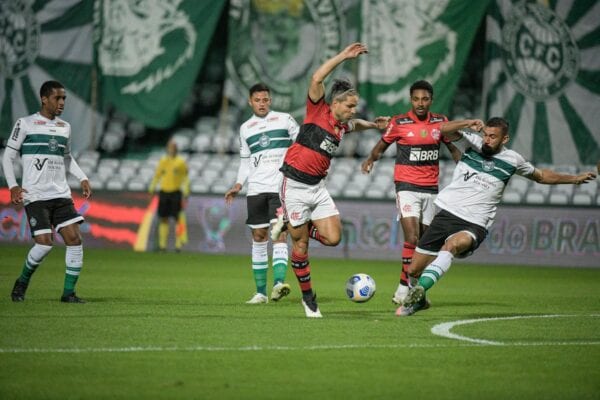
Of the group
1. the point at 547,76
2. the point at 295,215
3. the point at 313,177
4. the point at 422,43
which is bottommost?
the point at 295,215

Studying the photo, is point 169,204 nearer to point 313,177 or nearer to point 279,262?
point 279,262

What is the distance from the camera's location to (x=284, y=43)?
74.3ft

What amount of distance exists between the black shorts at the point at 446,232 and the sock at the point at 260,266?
5.98 ft

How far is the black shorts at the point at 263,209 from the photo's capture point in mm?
12064

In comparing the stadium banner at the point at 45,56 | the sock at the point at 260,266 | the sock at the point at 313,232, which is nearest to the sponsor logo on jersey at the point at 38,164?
the sock at the point at 260,266

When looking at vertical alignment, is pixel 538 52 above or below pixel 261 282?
above

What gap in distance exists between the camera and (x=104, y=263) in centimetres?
1777

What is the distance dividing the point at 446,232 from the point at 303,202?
62.2 inches

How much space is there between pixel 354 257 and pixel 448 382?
14094mm

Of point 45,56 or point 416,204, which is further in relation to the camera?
point 45,56

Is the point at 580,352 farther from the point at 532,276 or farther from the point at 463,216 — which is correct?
the point at 532,276

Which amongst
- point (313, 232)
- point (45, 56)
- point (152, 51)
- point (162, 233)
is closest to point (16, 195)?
point (313, 232)

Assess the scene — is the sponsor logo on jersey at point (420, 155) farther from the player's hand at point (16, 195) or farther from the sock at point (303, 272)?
the player's hand at point (16, 195)

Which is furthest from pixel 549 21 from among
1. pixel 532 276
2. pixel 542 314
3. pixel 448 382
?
pixel 448 382
